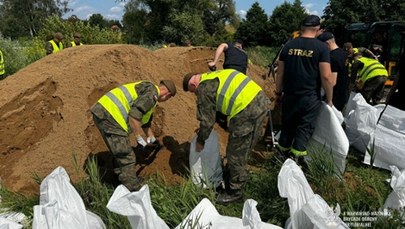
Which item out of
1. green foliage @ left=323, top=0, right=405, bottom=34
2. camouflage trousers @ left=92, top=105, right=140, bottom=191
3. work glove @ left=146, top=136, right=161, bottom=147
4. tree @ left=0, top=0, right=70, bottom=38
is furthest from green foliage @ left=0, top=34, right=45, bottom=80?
tree @ left=0, top=0, right=70, bottom=38

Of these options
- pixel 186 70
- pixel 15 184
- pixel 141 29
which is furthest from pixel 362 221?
pixel 141 29

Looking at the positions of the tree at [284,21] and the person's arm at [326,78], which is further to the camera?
the tree at [284,21]

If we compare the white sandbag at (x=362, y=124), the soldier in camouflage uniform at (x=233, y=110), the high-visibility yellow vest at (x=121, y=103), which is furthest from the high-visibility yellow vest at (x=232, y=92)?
the white sandbag at (x=362, y=124)

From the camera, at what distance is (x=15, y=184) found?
13.9 ft

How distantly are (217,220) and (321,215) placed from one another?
2.64ft

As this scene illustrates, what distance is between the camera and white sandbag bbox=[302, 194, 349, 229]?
2.56 metres

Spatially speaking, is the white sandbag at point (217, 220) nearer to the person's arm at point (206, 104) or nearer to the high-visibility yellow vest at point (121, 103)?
the person's arm at point (206, 104)

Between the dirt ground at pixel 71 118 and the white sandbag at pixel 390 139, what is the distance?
1.96m

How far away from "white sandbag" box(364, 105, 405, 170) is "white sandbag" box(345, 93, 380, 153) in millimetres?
366

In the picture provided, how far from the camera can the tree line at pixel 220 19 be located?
26859 mm

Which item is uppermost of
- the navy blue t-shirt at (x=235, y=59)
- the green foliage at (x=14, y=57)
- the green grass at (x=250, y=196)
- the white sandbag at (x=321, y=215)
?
the green foliage at (x=14, y=57)

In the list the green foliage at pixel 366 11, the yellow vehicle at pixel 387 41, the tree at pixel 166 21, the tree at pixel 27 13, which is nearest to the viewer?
the yellow vehicle at pixel 387 41

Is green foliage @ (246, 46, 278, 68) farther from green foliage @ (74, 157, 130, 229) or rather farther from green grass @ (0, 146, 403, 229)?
green foliage @ (74, 157, 130, 229)

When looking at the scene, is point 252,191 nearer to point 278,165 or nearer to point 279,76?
point 278,165
